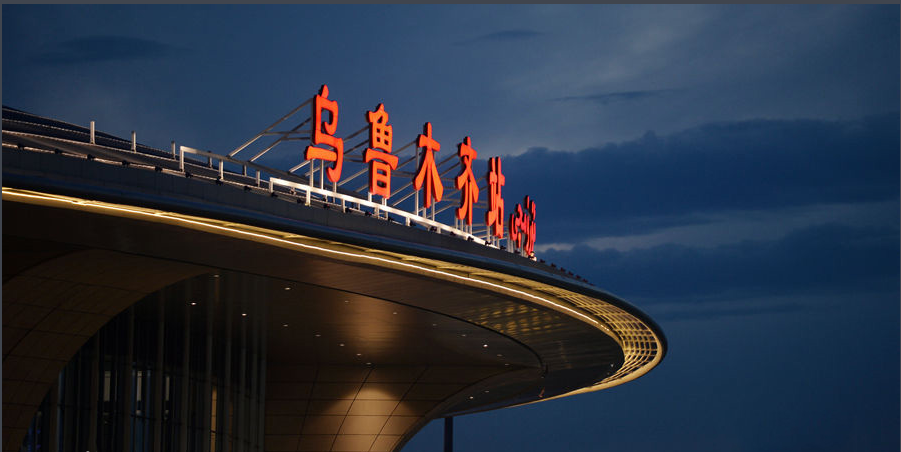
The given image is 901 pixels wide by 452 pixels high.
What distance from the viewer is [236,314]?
2875 cm

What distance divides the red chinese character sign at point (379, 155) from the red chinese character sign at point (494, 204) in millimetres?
6124

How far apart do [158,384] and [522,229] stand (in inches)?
526

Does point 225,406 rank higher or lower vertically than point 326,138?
lower

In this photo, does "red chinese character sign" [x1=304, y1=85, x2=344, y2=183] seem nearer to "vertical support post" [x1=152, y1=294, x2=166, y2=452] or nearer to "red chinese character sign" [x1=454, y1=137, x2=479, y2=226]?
"red chinese character sign" [x1=454, y1=137, x2=479, y2=226]

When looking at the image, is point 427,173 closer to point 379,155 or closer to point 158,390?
point 379,155

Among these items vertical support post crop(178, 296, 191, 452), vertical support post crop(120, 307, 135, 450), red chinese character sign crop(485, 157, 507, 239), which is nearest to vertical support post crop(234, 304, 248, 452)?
vertical support post crop(178, 296, 191, 452)

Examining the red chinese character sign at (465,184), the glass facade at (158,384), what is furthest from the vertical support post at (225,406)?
the red chinese character sign at (465,184)

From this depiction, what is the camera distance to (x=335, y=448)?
43281mm

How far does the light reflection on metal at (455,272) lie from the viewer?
1527 centimetres

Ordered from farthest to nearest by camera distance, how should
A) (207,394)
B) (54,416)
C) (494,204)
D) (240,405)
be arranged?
(240,405)
(207,394)
(494,204)
(54,416)

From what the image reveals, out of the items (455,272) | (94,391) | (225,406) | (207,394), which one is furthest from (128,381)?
(455,272)

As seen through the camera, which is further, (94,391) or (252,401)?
(252,401)

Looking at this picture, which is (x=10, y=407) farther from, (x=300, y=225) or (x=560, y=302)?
(x=560, y=302)

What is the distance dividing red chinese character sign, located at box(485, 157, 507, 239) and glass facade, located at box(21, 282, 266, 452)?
301 inches
